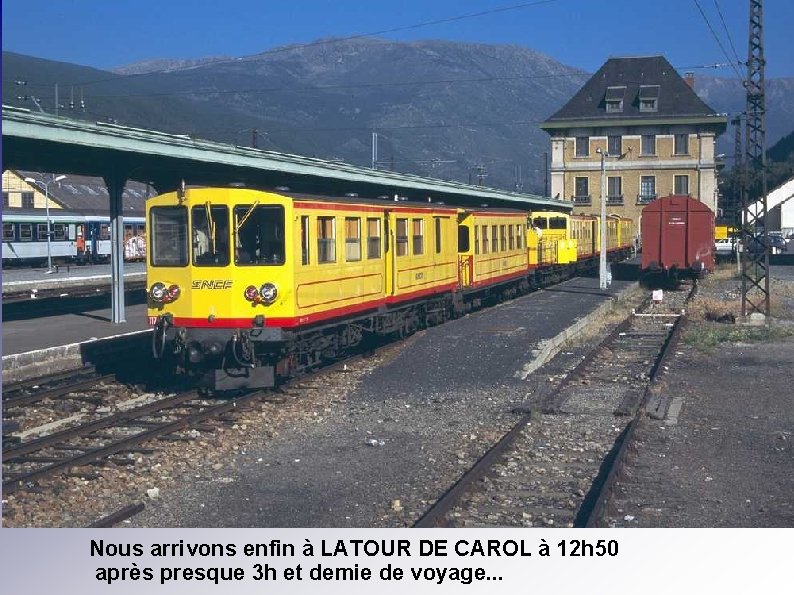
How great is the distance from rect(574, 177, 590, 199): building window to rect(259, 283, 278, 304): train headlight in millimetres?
58035

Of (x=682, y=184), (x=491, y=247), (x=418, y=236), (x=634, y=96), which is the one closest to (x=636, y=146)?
(x=682, y=184)

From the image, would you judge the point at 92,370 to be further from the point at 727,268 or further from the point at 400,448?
the point at 727,268

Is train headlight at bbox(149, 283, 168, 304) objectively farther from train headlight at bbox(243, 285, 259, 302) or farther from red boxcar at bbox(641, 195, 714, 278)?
red boxcar at bbox(641, 195, 714, 278)

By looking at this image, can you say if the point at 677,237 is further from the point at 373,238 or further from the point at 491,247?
the point at 373,238

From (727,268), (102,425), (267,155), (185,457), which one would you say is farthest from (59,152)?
(727,268)

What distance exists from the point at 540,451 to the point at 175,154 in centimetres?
1033

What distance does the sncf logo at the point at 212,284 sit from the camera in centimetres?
1330

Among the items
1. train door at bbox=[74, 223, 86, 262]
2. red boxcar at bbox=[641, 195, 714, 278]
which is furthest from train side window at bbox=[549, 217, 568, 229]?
train door at bbox=[74, 223, 86, 262]

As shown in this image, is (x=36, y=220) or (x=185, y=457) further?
(x=36, y=220)

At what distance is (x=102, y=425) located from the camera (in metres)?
12.1

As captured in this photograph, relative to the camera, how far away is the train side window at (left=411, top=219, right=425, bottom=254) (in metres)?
18.9

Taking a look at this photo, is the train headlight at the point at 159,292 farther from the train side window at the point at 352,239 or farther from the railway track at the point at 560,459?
the railway track at the point at 560,459

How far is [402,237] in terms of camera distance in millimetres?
18078

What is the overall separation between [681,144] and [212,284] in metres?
59.1
